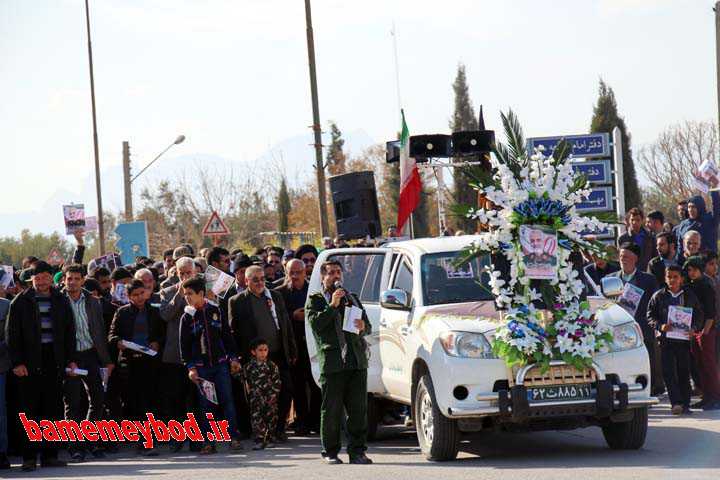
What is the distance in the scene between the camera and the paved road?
1129 centimetres

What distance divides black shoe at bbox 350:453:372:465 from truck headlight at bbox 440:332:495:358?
1.54 metres

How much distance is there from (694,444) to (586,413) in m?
1.54

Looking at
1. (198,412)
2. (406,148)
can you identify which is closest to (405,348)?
(198,412)

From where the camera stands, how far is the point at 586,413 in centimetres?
1191

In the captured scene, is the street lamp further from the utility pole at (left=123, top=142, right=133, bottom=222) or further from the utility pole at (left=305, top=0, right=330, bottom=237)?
the utility pole at (left=305, top=0, right=330, bottom=237)

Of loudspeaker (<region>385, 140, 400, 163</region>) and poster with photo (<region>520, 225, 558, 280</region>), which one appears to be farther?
loudspeaker (<region>385, 140, 400, 163</region>)

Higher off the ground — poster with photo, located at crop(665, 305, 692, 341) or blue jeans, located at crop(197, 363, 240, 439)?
poster with photo, located at crop(665, 305, 692, 341)

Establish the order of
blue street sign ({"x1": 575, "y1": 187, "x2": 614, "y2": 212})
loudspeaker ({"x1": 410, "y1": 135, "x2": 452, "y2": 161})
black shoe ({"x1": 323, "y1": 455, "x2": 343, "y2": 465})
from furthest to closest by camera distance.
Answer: blue street sign ({"x1": 575, "y1": 187, "x2": 614, "y2": 212})
loudspeaker ({"x1": 410, "y1": 135, "x2": 452, "y2": 161})
black shoe ({"x1": 323, "y1": 455, "x2": 343, "y2": 465})

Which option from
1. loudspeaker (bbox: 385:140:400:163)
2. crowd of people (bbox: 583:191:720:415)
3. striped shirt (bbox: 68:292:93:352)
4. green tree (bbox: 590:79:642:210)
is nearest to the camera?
striped shirt (bbox: 68:292:93:352)

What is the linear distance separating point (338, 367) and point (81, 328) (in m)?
3.53

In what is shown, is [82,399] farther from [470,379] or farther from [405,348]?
[470,379]

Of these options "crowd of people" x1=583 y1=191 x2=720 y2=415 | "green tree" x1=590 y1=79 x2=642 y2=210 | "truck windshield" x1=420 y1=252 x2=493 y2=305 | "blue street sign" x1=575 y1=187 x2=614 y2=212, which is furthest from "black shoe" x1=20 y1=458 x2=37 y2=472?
"green tree" x1=590 y1=79 x2=642 y2=210

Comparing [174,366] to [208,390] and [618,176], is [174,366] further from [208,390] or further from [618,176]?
[618,176]

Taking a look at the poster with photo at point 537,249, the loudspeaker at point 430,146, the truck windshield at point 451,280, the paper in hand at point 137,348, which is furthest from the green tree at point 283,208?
the poster with photo at point 537,249
